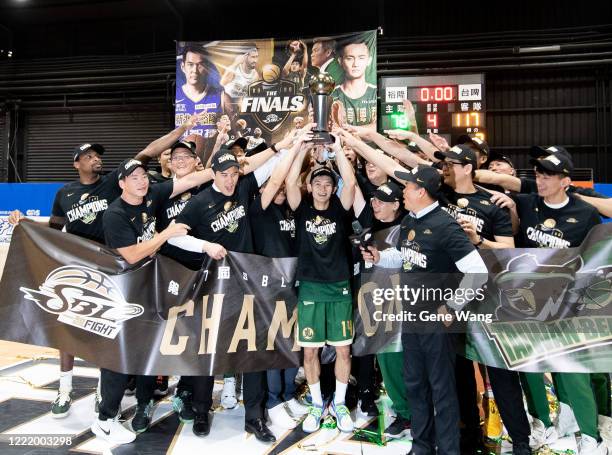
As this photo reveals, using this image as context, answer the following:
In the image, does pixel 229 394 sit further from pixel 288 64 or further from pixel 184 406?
pixel 288 64

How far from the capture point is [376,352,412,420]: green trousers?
158 inches

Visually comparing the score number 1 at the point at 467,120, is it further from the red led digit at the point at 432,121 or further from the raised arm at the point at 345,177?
the raised arm at the point at 345,177

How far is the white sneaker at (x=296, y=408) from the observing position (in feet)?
14.1

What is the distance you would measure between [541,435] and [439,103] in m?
6.41

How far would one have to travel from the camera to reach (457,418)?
10.4 feet

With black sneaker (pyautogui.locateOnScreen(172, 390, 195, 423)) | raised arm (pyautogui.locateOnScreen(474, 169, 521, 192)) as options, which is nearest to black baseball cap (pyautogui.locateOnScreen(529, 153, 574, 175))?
raised arm (pyautogui.locateOnScreen(474, 169, 521, 192))

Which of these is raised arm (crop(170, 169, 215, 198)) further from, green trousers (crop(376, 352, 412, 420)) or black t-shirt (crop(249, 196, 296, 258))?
green trousers (crop(376, 352, 412, 420))

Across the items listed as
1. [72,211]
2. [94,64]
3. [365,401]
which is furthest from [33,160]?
[365,401]

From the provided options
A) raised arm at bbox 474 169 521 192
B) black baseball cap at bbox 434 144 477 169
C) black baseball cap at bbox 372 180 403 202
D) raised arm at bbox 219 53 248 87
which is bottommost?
black baseball cap at bbox 372 180 403 202

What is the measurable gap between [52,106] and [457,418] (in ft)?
43.4

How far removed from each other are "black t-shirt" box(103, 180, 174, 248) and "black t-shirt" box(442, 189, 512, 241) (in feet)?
7.73

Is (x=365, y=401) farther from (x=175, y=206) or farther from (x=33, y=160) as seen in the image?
(x=33, y=160)

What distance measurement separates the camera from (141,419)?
160 inches

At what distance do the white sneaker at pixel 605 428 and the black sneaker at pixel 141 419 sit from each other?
3.32m
